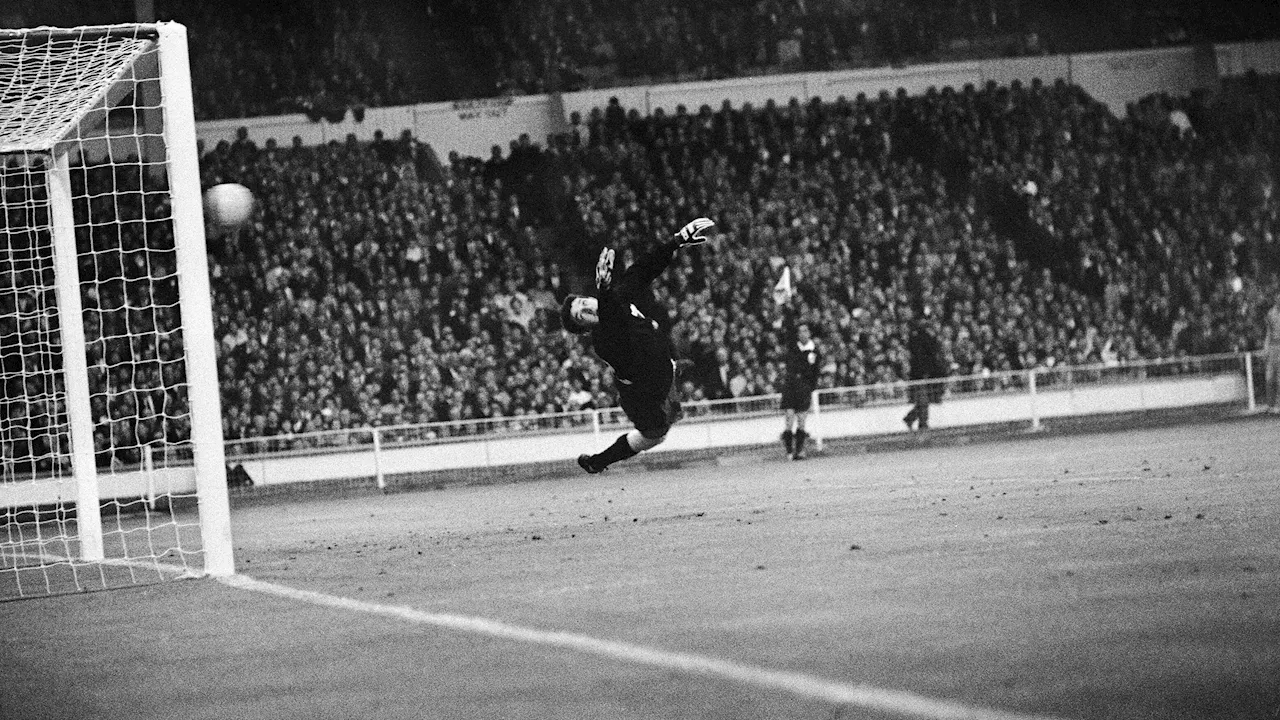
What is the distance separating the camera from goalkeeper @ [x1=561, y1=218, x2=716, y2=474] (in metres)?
11.7

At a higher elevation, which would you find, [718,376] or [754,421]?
[718,376]

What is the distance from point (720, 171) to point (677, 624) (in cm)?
2253

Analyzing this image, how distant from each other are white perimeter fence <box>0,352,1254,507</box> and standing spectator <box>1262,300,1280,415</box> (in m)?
0.67

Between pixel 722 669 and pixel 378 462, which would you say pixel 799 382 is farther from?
pixel 722 669

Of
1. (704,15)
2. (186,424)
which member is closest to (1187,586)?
(186,424)

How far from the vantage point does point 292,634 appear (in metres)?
6.37

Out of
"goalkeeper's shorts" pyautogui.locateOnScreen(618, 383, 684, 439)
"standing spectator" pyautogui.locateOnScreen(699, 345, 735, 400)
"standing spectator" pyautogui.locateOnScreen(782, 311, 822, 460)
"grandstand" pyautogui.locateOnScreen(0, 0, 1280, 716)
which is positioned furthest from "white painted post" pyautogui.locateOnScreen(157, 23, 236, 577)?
"standing spectator" pyautogui.locateOnScreen(699, 345, 735, 400)

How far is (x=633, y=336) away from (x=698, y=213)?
15.3 metres

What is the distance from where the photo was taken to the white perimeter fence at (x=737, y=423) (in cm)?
2166

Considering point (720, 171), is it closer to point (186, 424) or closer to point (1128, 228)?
point (1128, 228)

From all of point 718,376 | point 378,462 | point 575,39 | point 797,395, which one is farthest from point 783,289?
point 575,39

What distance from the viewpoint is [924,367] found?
24766 millimetres

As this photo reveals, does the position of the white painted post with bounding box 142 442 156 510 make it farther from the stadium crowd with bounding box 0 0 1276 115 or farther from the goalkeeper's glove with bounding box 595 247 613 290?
the stadium crowd with bounding box 0 0 1276 115

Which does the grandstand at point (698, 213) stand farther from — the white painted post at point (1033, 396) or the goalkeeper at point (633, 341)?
the goalkeeper at point (633, 341)
